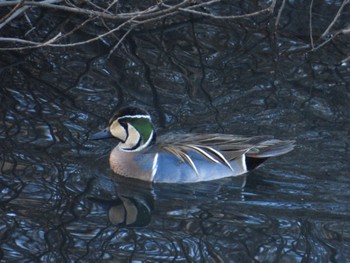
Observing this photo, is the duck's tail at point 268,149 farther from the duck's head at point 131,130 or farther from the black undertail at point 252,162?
the duck's head at point 131,130

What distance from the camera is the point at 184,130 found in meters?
9.71

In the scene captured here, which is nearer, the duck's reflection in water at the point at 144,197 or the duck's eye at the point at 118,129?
the duck's reflection in water at the point at 144,197

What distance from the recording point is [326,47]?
11.6m

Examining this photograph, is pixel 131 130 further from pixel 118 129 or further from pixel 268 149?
pixel 268 149

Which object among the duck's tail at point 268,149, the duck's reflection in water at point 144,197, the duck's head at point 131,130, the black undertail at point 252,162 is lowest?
the duck's reflection in water at point 144,197

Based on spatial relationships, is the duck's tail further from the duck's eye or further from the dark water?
the duck's eye

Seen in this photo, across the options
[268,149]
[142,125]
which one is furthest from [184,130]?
[268,149]

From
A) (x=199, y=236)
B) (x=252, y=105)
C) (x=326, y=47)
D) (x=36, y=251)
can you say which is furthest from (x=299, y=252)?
(x=326, y=47)

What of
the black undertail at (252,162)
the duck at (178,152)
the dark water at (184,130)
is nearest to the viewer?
the dark water at (184,130)

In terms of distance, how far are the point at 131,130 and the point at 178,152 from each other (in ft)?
1.56

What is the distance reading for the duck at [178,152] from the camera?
29.6 feet

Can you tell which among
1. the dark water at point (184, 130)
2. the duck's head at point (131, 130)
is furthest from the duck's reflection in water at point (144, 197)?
the duck's head at point (131, 130)

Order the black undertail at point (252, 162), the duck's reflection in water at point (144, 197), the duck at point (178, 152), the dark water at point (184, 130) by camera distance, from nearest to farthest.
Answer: the dark water at point (184, 130) → the duck's reflection in water at point (144, 197) → the duck at point (178, 152) → the black undertail at point (252, 162)

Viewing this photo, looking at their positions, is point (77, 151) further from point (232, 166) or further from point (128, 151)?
point (232, 166)
